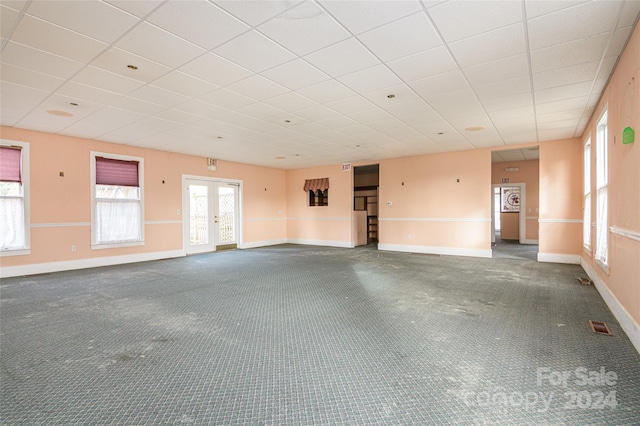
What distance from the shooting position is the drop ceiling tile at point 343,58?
288 centimetres

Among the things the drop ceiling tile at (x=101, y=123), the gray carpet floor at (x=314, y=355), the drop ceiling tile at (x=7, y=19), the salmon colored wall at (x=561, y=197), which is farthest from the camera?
the salmon colored wall at (x=561, y=197)

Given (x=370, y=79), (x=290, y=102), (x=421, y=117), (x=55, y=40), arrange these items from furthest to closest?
1. (x=421, y=117)
2. (x=290, y=102)
3. (x=370, y=79)
4. (x=55, y=40)

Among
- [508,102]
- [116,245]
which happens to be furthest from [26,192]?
[508,102]

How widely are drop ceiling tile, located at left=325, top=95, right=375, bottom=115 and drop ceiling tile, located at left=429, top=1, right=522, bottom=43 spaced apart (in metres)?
1.64

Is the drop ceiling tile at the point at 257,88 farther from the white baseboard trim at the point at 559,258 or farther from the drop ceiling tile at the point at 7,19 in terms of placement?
the white baseboard trim at the point at 559,258

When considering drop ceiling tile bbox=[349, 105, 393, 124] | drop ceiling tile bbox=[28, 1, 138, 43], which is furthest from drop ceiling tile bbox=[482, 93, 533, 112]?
drop ceiling tile bbox=[28, 1, 138, 43]

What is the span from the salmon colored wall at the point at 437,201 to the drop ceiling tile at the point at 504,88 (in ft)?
12.3

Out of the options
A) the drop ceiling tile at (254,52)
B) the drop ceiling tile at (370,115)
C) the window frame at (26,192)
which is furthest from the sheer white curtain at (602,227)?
the window frame at (26,192)

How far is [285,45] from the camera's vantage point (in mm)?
2834

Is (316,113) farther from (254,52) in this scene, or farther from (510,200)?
(510,200)

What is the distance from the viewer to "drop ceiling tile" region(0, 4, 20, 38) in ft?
7.66

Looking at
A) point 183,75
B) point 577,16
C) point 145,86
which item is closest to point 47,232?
point 145,86

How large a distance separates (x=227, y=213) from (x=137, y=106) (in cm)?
503

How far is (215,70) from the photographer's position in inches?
131
